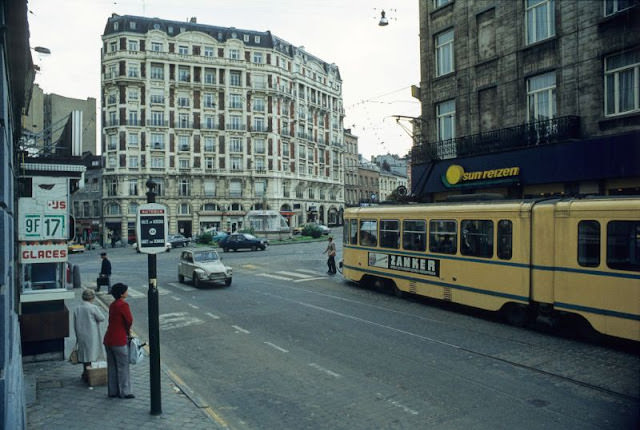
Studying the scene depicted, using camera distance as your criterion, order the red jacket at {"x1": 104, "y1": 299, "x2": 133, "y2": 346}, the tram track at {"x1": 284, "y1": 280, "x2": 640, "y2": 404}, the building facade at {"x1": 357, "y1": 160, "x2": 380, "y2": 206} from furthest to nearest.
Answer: the building facade at {"x1": 357, "y1": 160, "x2": 380, "y2": 206}, the tram track at {"x1": 284, "y1": 280, "x2": 640, "y2": 404}, the red jacket at {"x1": 104, "y1": 299, "x2": 133, "y2": 346}

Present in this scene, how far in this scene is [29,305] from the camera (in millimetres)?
9953

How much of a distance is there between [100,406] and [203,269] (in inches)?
525

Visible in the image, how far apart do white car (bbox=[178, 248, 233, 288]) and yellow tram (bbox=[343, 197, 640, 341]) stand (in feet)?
21.2

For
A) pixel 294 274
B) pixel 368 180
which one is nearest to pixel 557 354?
pixel 294 274

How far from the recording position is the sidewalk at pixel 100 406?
6898 mm

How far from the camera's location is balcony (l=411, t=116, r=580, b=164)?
570 inches

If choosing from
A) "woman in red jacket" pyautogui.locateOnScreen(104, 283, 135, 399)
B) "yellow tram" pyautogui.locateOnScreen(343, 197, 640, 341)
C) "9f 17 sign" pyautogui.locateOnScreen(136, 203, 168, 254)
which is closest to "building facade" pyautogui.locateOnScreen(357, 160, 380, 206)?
"yellow tram" pyautogui.locateOnScreen(343, 197, 640, 341)

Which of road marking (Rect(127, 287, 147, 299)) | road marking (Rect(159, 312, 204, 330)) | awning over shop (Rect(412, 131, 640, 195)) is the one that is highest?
awning over shop (Rect(412, 131, 640, 195))

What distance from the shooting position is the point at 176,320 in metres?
14.6

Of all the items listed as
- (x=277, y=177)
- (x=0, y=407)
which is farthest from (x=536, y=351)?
(x=277, y=177)

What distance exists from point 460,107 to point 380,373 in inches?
604

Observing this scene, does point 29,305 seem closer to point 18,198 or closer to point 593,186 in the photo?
point 18,198

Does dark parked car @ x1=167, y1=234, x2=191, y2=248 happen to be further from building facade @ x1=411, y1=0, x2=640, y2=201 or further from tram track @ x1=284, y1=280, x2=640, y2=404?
tram track @ x1=284, y1=280, x2=640, y2=404

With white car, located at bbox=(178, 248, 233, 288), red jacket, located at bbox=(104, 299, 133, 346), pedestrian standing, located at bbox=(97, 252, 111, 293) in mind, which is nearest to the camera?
red jacket, located at bbox=(104, 299, 133, 346)
